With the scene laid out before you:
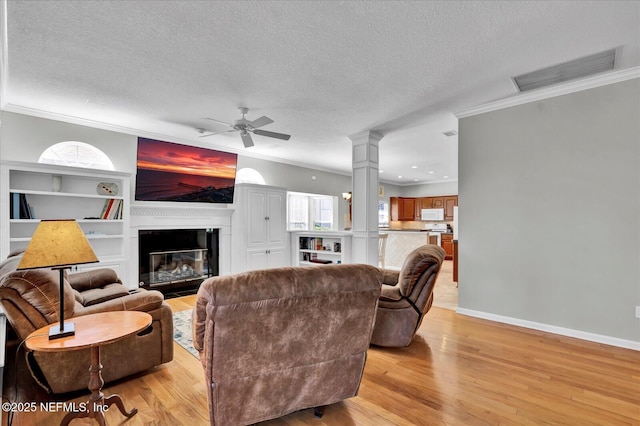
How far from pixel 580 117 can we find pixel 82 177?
597 cm

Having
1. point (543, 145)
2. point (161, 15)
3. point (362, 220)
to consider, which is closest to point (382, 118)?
point (362, 220)

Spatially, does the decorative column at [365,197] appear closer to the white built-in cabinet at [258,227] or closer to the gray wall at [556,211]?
the gray wall at [556,211]

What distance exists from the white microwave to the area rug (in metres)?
8.43

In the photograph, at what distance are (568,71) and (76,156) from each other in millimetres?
5883

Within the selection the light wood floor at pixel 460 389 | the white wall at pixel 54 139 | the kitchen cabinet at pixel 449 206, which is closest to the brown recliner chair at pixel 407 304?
the light wood floor at pixel 460 389

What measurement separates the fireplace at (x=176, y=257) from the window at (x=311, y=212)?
229 centimetres

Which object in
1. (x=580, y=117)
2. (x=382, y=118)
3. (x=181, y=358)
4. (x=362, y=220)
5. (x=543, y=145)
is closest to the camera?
(x=181, y=358)

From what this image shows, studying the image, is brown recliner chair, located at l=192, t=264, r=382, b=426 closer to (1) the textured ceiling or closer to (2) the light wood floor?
(2) the light wood floor

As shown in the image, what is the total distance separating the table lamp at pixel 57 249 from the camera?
4.99ft

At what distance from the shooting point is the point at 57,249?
5.16 feet

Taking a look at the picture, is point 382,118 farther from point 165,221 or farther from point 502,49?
point 165,221

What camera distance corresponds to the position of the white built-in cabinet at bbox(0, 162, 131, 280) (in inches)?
137

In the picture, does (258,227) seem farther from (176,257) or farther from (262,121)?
(262,121)

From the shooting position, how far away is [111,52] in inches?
101
